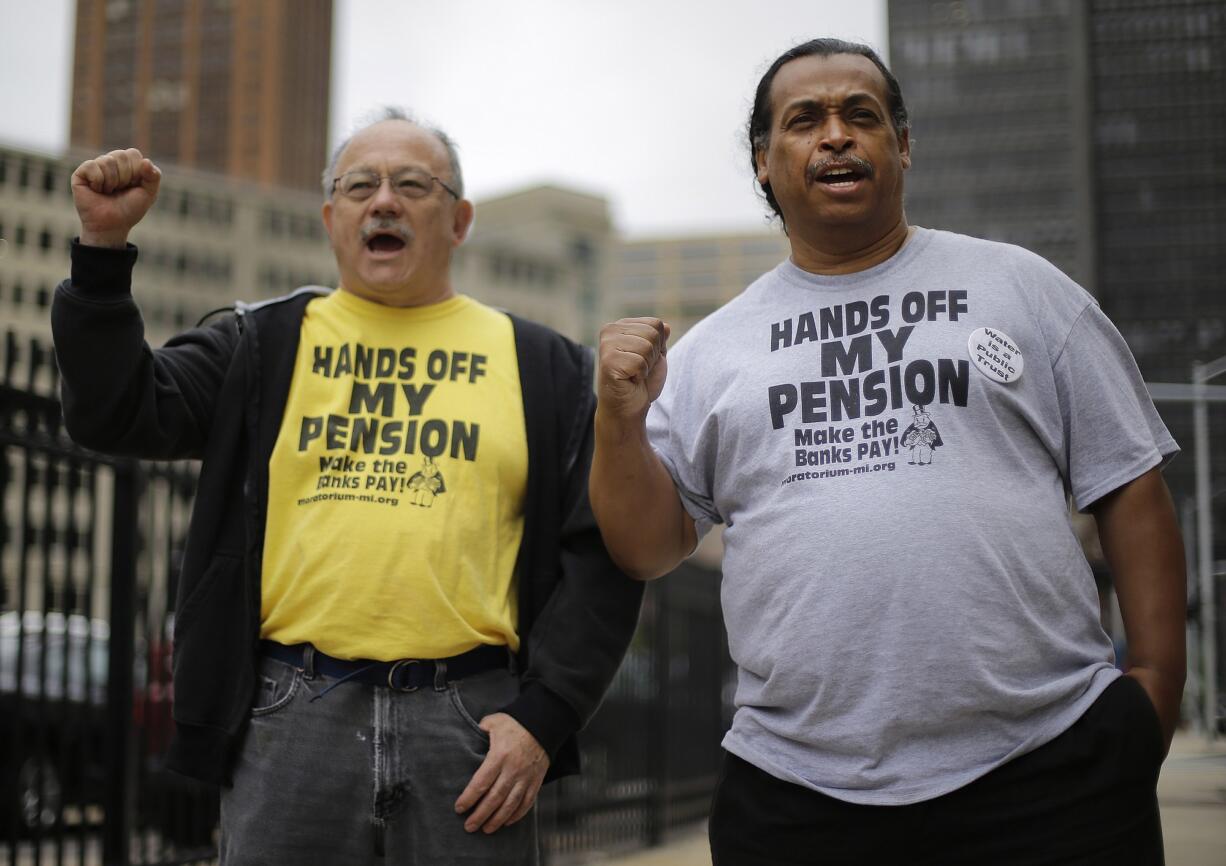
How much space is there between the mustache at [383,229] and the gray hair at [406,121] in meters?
0.17

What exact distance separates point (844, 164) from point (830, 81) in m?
0.18

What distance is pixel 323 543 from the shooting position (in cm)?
264

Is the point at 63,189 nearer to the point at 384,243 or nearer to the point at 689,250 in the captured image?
the point at 384,243

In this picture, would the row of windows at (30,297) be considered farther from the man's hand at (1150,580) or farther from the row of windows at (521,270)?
the man's hand at (1150,580)

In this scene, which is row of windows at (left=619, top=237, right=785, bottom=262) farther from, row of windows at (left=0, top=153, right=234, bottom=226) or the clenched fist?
the clenched fist

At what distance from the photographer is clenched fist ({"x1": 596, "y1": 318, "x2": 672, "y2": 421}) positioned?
2.30 metres

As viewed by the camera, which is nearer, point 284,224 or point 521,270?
point 284,224

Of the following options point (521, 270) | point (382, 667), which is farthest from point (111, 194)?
point (521, 270)

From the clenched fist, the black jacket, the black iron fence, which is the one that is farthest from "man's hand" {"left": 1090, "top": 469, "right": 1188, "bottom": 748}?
the black iron fence

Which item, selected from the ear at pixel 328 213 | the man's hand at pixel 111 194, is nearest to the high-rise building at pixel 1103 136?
the ear at pixel 328 213

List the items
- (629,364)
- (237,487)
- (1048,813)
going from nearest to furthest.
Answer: (1048,813)
(629,364)
(237,487)

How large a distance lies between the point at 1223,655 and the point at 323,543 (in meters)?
2.28

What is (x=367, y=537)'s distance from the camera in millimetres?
2635

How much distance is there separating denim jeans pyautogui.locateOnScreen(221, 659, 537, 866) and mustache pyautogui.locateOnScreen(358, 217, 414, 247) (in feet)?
3.22
